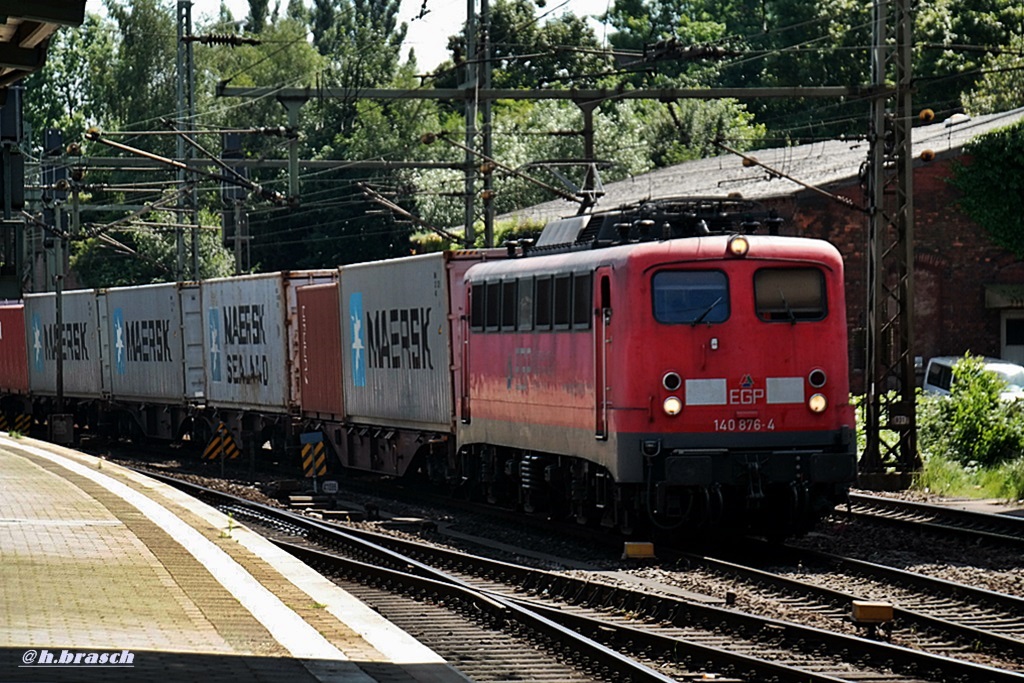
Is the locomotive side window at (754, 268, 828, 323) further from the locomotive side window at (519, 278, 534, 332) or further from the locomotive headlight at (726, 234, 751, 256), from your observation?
the locomotive side window at (519, 278, 534, 332)

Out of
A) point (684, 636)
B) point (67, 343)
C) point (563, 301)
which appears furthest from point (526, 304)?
point (67, 343)

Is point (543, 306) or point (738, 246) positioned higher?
point (738, 246)

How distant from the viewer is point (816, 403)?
1709cm

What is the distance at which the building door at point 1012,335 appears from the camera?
41375 millimetres

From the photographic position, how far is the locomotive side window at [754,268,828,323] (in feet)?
56.1

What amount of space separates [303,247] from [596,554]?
66.2 m

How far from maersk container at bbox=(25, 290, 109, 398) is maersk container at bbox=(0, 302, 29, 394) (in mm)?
751

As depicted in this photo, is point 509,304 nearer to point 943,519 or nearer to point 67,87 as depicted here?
point 943,519

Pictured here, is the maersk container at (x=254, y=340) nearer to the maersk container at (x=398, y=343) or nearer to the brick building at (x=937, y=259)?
the maersk container at (x=398, y=343)

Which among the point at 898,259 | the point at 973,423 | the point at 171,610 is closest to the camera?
the point at 171,610

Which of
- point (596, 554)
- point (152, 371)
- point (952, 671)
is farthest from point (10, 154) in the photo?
point (152, 371)

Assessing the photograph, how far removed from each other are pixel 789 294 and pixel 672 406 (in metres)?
1.68

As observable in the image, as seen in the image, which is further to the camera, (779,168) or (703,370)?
(779,168)

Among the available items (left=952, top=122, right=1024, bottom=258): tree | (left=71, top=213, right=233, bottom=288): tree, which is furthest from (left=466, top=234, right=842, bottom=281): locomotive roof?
(left=71, top=213, right=233, bottom=288): tree
